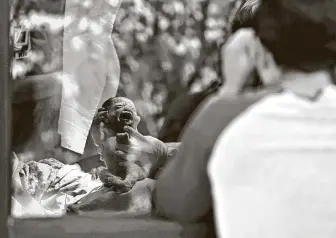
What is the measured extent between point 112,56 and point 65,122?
16 cm

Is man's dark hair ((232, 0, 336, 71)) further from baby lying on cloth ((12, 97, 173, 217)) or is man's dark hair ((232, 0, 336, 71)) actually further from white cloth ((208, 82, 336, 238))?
baby lying on cloth ((12, 97, 173, 217))

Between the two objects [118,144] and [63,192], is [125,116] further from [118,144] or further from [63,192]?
[63,192]

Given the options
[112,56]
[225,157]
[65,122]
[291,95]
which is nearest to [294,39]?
[291,95]

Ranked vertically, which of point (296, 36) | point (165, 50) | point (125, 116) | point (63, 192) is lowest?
point (63, 192)

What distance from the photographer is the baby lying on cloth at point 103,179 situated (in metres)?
0.93

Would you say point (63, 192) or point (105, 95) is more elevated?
point (105, 95)

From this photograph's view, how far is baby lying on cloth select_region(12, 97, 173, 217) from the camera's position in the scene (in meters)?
0.93

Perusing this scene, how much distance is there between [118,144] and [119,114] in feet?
0.20

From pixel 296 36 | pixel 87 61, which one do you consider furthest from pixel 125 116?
pixel 296 36

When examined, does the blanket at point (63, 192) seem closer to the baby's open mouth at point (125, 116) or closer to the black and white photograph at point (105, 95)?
the black and white photograph at point (105, 95)

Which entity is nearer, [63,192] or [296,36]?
[296,36]

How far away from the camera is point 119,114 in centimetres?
94

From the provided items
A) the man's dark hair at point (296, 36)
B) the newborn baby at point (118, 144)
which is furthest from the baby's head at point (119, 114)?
the man's dark hair at point (296, 36)

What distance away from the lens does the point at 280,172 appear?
676 millimetres
